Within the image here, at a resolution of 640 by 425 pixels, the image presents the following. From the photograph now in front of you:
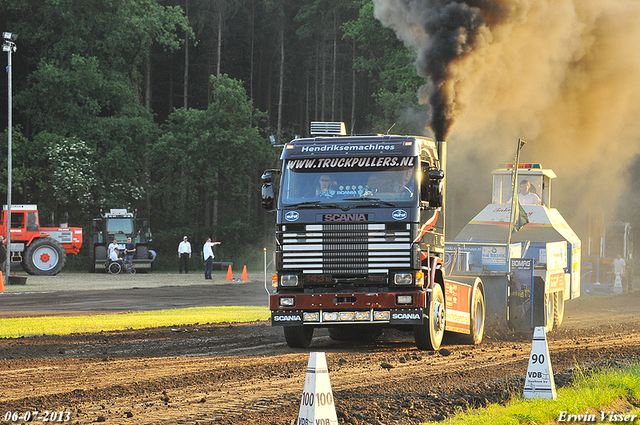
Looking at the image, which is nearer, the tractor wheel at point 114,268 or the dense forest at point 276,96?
the dense forest at point 276,96

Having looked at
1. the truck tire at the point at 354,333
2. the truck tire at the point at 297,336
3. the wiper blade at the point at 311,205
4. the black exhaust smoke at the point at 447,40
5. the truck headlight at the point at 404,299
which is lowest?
the truck tire at the point at 354,333

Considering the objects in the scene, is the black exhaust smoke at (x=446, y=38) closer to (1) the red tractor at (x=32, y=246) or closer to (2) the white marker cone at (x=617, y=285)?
(2) the white marker cone at (x=617, y=285)

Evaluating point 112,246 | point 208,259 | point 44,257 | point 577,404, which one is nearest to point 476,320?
point 577,404

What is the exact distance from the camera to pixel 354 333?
1542cm

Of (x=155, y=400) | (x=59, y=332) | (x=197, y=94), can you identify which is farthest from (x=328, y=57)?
(x=155, y=400)

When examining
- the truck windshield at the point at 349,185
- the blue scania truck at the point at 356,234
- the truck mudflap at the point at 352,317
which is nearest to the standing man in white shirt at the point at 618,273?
the blue scania truck at the point at 356,234

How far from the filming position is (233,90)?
171ft

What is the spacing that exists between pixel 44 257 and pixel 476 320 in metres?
25.8

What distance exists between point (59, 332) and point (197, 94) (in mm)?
52414

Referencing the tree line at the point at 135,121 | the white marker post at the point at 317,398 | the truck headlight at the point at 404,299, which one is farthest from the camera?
the tree line at the point at 135,121

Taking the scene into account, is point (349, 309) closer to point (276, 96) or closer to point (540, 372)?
point (540, 372)

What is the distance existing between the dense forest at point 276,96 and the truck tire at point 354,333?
369 cm

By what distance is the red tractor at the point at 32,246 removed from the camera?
118 feet

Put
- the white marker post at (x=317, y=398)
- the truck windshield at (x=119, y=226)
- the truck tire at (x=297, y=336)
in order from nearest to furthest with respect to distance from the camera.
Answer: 1. the white marker post at (x=317, y=398)
2. the truck tire at (x=297, y=336)
3. the truck windshield at (x=119, y=226)
